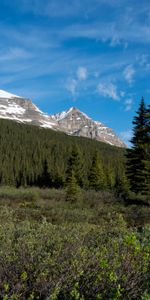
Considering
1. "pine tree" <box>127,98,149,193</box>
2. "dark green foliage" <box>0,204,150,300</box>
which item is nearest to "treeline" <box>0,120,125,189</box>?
"pine tree" <box>127,98,149,193</box>

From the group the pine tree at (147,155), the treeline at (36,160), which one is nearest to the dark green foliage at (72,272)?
the pine tree at (147,155)

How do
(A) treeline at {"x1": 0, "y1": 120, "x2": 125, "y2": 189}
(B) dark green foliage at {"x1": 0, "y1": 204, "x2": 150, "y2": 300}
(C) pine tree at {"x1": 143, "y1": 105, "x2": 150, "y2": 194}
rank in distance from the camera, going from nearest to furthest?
(B) dark green foliage at {"x1": 0, "y1": 204, "x2": 150, "y2": 300}, (C) pine tree at {"x1": 143, "y1": 105, "x2": 150, "y2": 194}, (A) treeline at {"x1": 0, "y1": 120, "x2": 125, "y2": 189}

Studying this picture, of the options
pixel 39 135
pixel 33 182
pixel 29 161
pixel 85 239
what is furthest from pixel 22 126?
pixel 85 239

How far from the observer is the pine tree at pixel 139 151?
32.7m

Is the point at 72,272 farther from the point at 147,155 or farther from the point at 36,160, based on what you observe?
the point at 36,160

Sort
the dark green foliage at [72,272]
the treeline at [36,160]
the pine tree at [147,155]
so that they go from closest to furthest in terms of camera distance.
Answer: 1. the dark green foliage at [72,272]
2. the pine tree at [147,155]
3. the treeline at [36,160]

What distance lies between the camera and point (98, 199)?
27.7 metres

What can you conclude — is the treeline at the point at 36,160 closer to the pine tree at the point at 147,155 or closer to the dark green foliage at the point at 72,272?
the pine tree at the point at 147,155

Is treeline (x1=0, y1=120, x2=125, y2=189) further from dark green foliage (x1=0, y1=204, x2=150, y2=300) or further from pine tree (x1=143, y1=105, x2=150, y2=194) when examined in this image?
dark green foliage (x1=0, y1=204, x2=150, y2=300)

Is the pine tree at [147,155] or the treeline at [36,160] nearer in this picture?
the pine tree at [147,155]

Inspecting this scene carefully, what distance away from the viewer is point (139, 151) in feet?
112

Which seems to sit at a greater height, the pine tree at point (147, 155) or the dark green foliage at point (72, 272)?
the pine tree at point (147, 155)

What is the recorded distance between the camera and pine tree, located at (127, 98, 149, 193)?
32741 millimetres

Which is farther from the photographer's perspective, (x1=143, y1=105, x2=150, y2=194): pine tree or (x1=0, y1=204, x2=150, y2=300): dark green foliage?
(x1=143, y1=105, x2=150, y2=194): pine tree
